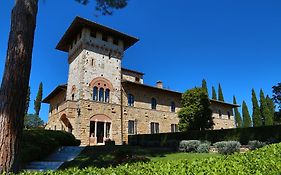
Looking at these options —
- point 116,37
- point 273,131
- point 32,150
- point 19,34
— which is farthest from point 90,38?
point 19,34

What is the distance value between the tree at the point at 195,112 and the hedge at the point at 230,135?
357 cm

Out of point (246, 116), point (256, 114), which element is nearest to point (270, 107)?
point (256, 114)

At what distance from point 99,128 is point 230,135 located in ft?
38.7

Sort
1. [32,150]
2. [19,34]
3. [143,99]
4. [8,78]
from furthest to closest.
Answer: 1. [143,99]
2. [32,150]
3. [19,34]
4. [8,78]

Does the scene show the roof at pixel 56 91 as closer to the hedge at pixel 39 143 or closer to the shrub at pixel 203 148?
the hedge at pixel 39 143

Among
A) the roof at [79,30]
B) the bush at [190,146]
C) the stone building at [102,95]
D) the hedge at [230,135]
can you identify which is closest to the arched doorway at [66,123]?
the stone building at [102,95]

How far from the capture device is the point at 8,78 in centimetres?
505

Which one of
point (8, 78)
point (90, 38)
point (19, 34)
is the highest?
point (90, 38)

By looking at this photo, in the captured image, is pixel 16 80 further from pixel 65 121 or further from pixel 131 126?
pixel 131 126

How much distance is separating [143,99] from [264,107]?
3175cm

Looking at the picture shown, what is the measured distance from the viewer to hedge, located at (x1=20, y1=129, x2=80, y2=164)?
12425mm

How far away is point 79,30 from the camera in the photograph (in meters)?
24.7

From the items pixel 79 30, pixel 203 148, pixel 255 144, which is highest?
pixel 79 30

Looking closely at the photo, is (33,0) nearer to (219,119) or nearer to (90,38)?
→ (90,38)
